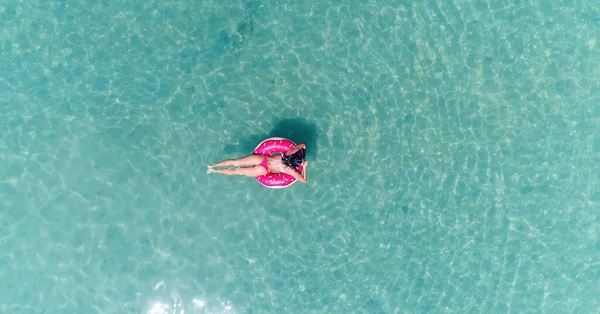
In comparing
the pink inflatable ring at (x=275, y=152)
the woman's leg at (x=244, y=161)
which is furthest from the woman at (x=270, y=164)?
the pink inflatable ring at (x=275, y=152)

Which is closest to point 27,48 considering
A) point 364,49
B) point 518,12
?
point 364,49

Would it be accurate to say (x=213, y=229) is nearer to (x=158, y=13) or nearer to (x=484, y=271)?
(x=158, y=13)

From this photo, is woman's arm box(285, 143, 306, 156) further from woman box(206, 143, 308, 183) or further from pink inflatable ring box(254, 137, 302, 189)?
pink inflatable ring box(254, 137, 302, 189)

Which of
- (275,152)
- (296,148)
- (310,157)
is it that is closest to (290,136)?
(310,157)

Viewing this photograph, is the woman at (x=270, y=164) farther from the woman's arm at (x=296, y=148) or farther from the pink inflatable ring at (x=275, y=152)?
the pink inflatable ring at (x=275, y=152)

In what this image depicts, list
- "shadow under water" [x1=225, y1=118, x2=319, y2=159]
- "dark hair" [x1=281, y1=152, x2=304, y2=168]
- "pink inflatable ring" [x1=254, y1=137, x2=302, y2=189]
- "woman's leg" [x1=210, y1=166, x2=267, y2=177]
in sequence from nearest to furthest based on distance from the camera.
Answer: "dark hair" [x1=281, y1=152, x2=304, y2=168] < "woman's leg" [x1=210, y1=166, x2=267, y2=177] < "pink inflatable ring" [x1=254, y1=137, x2=302, y2=189] < "shadow under water" [x1=225, y1=118, x2=319, y2=159]

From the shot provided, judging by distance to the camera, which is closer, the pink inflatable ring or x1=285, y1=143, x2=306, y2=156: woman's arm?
x1=285, y1=143, x2=306, y2=156: woman's arm

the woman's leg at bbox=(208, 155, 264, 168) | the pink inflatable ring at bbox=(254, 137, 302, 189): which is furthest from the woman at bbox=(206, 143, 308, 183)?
Answer: the pink inflatable ring at bbox=(254, 137, 302, 189)
